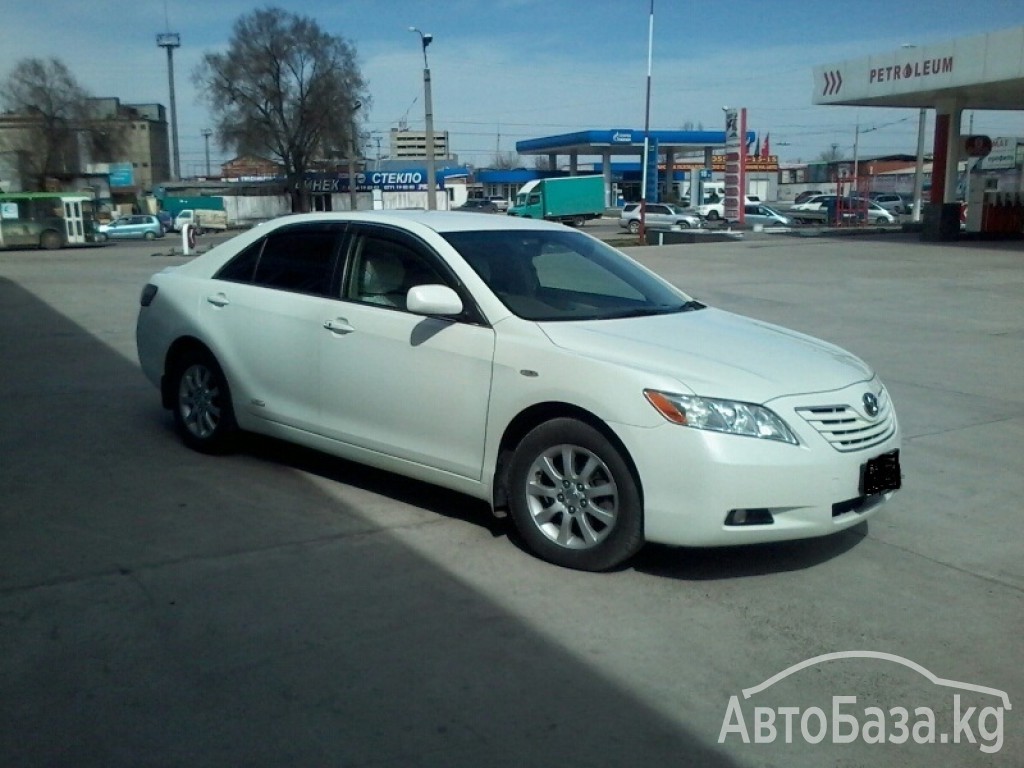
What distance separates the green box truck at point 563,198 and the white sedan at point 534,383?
1824 inches

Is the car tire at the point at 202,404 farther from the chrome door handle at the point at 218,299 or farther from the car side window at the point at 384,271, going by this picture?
the car side window at the point at 384,271

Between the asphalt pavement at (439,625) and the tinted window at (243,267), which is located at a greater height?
the tinted window at (243,267)

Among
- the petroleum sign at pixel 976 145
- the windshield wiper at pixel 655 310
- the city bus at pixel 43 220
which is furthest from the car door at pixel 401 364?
the city bus at pixel 43 220

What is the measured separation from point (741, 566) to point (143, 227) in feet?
170

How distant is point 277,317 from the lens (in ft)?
19.9

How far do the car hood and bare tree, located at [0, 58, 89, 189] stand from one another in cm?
7430

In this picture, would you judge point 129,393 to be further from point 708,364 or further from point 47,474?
point 708,364

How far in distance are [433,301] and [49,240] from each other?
127 ft

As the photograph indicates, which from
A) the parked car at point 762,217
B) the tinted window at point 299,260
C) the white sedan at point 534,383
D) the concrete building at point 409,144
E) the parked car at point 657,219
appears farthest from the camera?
the concrete building at point 409,144

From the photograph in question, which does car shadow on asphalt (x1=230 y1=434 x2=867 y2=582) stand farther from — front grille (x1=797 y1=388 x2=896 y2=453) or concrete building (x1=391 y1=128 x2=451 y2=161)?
concrete building (x1=391 y1=128 x2=451 y2=161)

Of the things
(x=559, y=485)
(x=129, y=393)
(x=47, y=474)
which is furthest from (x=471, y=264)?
(x=129, y=393)

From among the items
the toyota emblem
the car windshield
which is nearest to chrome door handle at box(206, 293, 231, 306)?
the car windshield

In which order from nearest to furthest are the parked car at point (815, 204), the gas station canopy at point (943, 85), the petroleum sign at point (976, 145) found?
the gas station canopy at point (943, 85), the petroleum sign at point (976, 145), the parked car at point (815, 204)

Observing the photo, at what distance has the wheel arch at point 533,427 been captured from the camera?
457 centimetres
